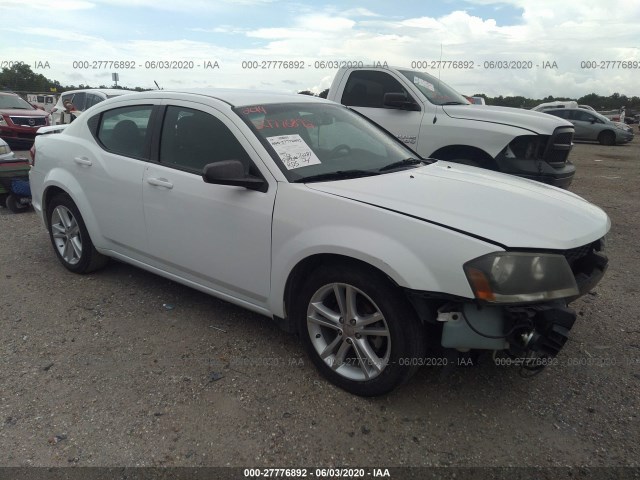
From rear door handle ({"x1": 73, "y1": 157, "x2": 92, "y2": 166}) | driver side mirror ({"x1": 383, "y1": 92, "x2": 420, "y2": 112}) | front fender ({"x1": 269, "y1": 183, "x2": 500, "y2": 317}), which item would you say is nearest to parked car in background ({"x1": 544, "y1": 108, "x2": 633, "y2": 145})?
driver side mirror ({"x1": 383, "y1": 92, "x2": 420, "y2": 112})

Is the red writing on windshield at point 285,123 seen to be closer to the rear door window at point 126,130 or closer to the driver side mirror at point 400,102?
the rear door window at point 126,130

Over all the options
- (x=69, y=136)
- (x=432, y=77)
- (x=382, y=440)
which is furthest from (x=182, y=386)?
(x=432, y=77)

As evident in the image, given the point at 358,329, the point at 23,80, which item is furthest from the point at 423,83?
the point at 23,80

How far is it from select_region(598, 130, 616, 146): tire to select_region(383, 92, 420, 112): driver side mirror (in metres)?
17.7

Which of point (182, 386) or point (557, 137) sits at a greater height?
point (557, 137)

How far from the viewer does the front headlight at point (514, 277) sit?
7.29ft

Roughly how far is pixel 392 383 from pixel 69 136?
3.49 m

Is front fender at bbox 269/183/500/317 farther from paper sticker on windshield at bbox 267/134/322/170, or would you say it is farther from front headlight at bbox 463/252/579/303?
paper sticker on windshield at bbox 267/134/322/170

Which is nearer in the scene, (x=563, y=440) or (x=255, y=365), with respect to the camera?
(x=563, y=440)

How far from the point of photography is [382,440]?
7.93ft

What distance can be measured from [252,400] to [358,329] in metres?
0.71

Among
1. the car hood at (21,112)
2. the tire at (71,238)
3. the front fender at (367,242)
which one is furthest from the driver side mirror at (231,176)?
the car hood at (21,112)

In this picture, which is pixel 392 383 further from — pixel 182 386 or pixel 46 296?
pixel 46 296

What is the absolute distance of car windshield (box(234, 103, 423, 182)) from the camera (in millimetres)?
2977
